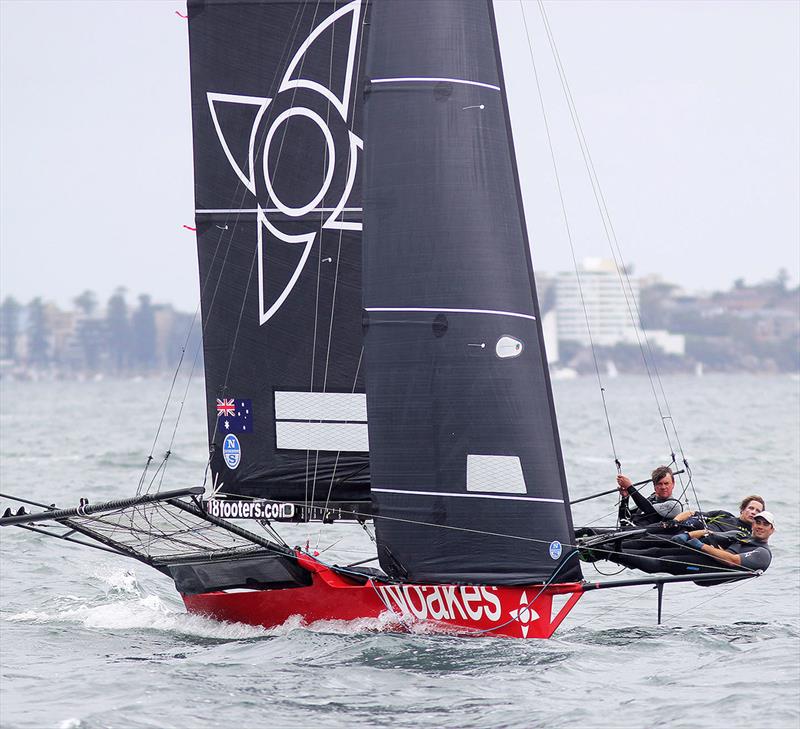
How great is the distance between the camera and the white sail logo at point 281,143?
36.6 feet

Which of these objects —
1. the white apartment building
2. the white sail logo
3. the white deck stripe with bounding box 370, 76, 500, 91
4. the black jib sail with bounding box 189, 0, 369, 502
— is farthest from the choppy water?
the white apartment building

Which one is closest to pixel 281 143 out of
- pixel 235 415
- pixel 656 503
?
pixel 235 415

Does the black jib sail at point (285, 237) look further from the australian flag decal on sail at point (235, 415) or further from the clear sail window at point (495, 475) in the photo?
the clear sail window at point (495, 475)

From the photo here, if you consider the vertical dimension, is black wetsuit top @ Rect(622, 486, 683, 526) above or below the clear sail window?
below

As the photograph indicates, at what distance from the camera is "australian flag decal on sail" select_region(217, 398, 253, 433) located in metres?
11.3

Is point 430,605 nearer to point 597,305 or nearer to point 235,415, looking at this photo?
point 235,415

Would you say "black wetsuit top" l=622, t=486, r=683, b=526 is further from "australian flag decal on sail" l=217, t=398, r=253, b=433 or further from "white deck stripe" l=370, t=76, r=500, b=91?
"white deck stripe" l=370, t=76, r=500, b=91

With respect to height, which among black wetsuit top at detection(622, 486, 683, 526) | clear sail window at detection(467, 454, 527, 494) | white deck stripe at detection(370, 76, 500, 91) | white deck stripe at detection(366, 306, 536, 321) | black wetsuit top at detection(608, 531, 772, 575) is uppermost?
white deck stripe at detection(370, 76, 500, 91)

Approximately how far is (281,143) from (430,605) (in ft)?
12.4

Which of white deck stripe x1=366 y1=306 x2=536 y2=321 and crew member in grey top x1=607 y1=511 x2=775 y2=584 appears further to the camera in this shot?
crew member in grey top x1=607 y1=511 x2=775 y2=584

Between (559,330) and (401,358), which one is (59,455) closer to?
(401,358)

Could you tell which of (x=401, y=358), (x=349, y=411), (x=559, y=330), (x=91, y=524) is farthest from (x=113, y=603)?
(x=559, y=330)

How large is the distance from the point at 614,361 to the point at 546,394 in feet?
470

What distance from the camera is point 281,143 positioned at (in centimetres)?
1127
